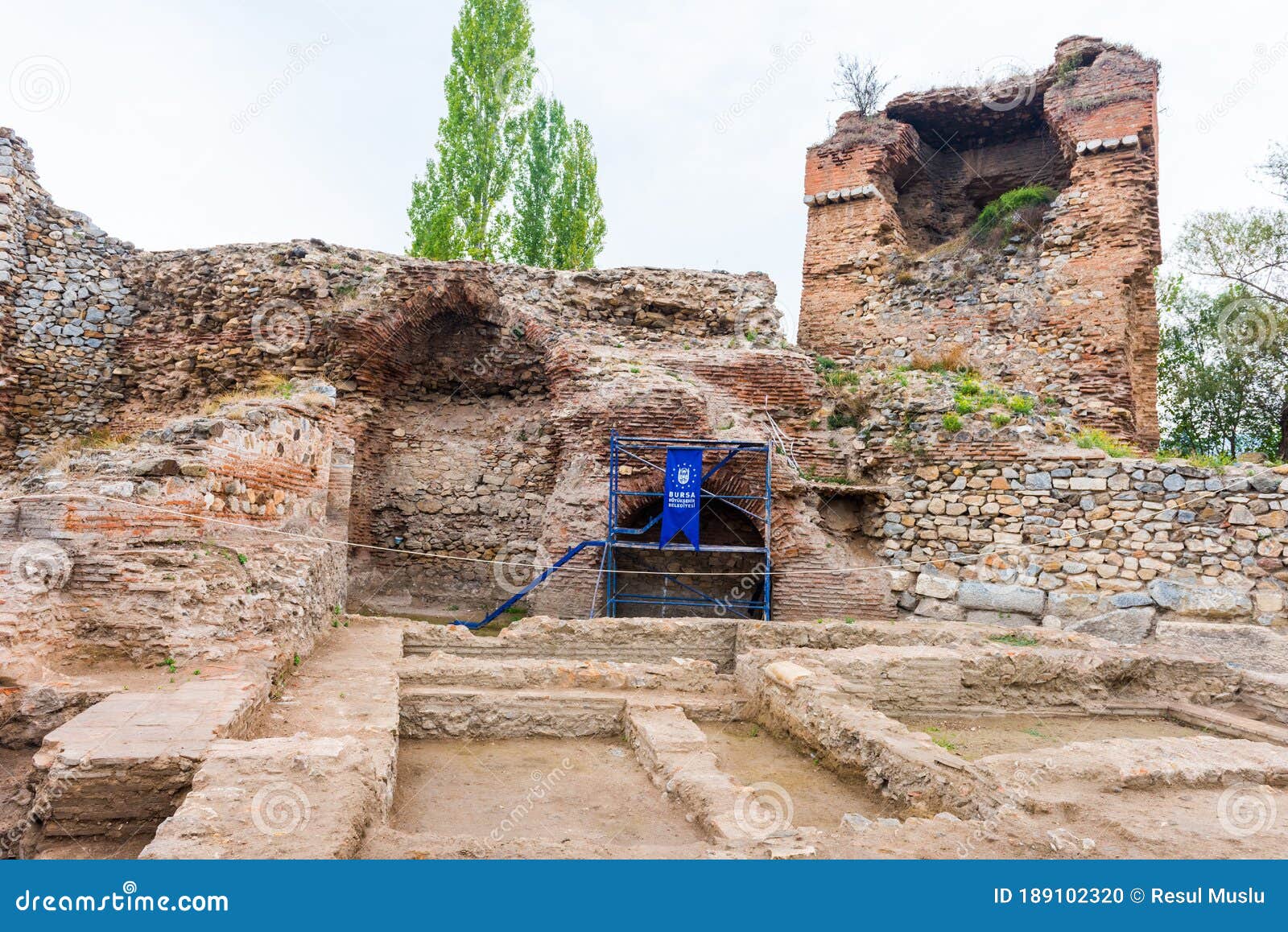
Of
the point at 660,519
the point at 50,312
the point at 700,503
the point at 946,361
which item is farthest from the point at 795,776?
the point at 50,312

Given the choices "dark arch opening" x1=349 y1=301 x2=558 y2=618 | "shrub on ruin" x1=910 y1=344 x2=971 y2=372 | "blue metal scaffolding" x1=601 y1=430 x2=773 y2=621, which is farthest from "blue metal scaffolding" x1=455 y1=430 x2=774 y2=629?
"shrub on ruin" x1=910 y1=344 x2=971 y2=372

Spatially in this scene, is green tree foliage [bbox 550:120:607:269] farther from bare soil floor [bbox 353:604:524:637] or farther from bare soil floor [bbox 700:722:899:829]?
bare soil floor [bbox 700:722:899:829]

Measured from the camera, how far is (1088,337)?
12688 millimetres

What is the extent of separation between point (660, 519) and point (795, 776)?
5.83 meters

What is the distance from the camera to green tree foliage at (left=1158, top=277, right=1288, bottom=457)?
55.2 ft

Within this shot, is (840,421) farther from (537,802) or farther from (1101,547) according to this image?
(537,802)

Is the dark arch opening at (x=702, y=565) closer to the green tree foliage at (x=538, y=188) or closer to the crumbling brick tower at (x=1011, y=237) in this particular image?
the crumbling brick tower at (x=1011, y=237)

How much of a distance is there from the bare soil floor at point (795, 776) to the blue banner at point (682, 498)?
12.8 feet

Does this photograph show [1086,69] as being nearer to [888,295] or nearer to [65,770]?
[888,295]

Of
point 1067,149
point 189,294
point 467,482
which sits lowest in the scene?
point 467,482

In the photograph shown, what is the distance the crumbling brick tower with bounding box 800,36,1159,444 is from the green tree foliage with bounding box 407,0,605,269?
8.66 m

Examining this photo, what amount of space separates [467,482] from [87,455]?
6193 millimetres

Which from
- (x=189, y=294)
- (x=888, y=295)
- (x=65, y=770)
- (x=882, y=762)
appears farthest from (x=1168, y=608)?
(x=189, y=294)

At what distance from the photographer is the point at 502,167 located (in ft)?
72.1
